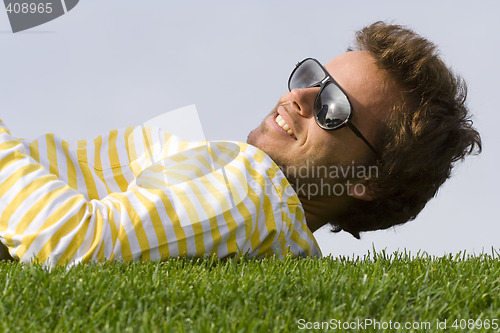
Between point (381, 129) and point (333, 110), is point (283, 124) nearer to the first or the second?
point (333, 110)

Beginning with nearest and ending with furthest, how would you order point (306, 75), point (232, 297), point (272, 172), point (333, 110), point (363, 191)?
point (232, 297), point (272, 172), point (333, 110), point (363, 191), point (306, 75)

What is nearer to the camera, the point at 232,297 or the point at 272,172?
the point at 232,297

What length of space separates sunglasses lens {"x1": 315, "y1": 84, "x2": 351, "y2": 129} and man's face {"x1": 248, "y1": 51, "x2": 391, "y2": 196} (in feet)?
0.13

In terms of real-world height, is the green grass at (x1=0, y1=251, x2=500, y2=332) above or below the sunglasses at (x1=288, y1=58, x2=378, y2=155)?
below

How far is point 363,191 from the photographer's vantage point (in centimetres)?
386

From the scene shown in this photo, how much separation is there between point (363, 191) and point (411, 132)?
19.2 inches

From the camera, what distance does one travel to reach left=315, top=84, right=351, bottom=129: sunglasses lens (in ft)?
11.9

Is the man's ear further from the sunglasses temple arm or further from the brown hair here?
the sunglasses temple arm

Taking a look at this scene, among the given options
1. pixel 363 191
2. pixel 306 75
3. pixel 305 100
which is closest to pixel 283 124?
pixel 305 100

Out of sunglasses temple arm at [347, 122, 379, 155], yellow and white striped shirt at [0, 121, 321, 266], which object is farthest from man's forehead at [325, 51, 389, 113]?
yellow and white striped shirt at [0, 121, 321, 266]

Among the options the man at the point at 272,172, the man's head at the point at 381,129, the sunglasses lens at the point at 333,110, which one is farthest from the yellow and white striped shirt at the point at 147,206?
the sunglasses lens at the point at 333,110

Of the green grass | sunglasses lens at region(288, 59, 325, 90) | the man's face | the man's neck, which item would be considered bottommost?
the man's neck

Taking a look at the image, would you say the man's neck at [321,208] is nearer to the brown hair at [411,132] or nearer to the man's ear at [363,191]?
the man's ear at [363,191]

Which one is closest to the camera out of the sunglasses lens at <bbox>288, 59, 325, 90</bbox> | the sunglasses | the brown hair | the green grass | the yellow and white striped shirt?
the green grass
